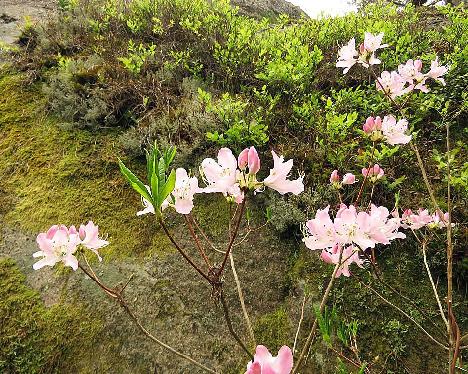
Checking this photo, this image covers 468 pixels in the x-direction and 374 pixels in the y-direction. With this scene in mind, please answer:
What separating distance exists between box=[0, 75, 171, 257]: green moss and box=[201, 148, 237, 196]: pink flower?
1422 millimetres

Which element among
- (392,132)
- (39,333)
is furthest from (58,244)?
(392,132)

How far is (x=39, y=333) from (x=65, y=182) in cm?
105

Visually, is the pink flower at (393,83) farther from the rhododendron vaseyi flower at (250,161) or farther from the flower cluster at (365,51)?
the rhododendron vaseyi flower at (250,161)

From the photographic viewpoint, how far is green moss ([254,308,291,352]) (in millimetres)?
2080

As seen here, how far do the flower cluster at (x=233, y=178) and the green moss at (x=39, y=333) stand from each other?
1295mm

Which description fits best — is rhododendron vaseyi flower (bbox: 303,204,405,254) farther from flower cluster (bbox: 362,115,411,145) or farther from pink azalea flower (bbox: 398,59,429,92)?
pink azalea flower (bbox: 398,59,429,92)

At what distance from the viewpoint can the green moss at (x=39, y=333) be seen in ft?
6.59

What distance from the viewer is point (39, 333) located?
2.09 metres

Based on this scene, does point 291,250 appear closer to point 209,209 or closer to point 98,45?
point 209,209

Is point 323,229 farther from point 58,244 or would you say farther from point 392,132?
point 58,244

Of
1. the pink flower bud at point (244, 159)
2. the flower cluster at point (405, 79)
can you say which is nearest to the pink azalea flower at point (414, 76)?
the flower cluster at point (405, 79)

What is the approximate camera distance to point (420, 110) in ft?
10.0

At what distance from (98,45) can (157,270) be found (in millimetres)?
2765

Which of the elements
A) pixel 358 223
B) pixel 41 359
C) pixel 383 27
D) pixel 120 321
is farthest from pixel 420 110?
pixel 41 359
